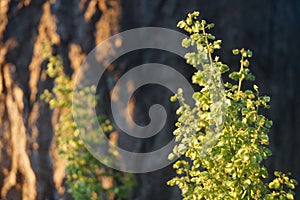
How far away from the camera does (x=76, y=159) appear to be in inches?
186

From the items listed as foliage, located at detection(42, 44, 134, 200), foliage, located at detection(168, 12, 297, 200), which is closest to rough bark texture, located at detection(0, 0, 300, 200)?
foliage, located at detection(42, 44, 134, 200)

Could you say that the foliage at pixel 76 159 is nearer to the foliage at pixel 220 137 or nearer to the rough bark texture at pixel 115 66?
the rough bark texture at pixel 115 66

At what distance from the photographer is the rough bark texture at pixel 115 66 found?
16.0 feet

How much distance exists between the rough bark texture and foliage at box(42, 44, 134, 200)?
0.45 feet

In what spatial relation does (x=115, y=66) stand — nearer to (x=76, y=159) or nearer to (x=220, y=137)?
(x=76, y=159)

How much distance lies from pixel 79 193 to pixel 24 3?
161cm

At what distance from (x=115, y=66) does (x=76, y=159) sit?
29.7 inches

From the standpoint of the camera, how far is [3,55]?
518 cm

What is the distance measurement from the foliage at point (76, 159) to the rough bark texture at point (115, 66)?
14 cm

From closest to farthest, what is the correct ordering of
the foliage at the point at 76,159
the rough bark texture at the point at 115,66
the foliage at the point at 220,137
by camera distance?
the foliage at the point at 220,137 → the foliage at the point at 76,159 → the rough bark texture at the point at 115,66

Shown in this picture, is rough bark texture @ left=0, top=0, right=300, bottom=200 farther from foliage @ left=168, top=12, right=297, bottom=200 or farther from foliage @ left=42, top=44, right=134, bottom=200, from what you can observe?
foliage @ left=168, top=12, right=297, bottom=200

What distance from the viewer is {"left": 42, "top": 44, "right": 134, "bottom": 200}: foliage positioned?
15.4ft

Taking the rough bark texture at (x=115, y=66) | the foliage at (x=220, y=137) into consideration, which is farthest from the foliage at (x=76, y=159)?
the foliage at (x=220, y=137)

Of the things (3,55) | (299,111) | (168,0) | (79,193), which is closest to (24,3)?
(3,55)
